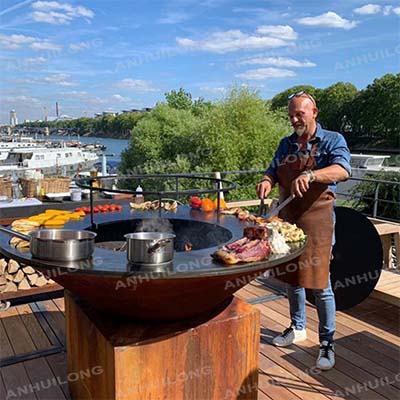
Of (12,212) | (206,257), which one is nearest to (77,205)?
(12,212)

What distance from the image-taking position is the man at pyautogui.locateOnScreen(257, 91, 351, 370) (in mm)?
2369

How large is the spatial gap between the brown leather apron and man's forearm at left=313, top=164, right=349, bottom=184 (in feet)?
0.61

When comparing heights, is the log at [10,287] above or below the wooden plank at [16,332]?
above

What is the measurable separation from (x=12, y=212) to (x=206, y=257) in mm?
2613

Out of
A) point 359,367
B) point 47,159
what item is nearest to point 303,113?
point 359,367

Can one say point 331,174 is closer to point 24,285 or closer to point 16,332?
point 16,332

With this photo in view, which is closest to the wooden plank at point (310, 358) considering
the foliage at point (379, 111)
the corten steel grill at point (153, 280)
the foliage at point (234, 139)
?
the corten steel grill at point (153, 280)

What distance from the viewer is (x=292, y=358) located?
272 cm

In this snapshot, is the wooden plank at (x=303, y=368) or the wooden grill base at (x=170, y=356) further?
the wooden plank at (x=303, y=368)

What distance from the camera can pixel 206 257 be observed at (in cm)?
179

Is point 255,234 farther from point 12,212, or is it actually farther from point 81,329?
point 12,212

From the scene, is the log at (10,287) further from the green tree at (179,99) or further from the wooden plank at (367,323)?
the green tree at (179,99)

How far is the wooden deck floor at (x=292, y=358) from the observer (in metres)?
2.38

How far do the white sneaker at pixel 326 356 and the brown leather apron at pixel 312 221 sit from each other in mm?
412
